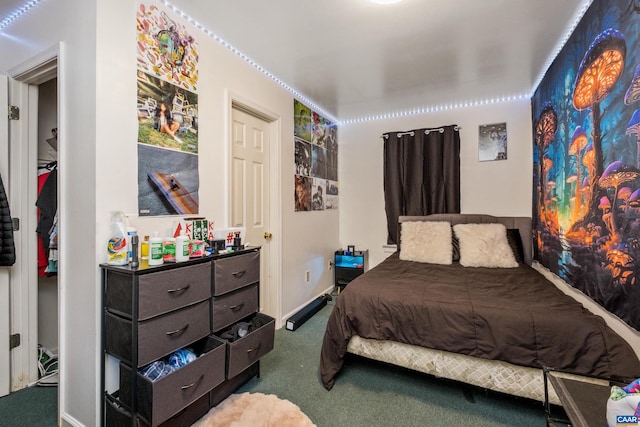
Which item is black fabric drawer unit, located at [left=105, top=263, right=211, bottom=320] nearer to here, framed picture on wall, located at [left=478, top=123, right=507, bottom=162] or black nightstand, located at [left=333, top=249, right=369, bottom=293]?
black nightstand, located at [left=333, top=249, right=369, bottom=293]

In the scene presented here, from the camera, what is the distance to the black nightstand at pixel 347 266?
11.9ft

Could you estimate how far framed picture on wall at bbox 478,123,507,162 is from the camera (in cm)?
316

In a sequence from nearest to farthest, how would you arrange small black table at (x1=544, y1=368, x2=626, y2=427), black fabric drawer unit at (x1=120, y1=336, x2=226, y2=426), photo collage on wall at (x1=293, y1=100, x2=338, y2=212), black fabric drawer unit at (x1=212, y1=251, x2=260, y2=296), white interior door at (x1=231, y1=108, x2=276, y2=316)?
small black table at (x1=544, y1=368, x2=626, y2=427)
black fabric drawer unit at (x1=120, y1=336, x2=226, y2=426)
black fabric drawer unit at (x1=212, y1=251, x2=260, y2=296)
white interior door at (x1=231, y1=108, x2=276, y2=316)
photo collage on wall at (x1=293, y1=100, x2=338, y2=212)

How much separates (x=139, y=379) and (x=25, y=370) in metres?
1.29

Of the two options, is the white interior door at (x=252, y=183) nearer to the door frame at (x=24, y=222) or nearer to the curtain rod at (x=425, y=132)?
the door frame at (x=24, y=222)

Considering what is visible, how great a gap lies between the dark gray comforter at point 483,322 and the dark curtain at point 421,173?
141 cm

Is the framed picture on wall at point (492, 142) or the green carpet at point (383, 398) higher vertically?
the framed picture on wall at point (492, 142)

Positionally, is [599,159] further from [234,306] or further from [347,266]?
[347,266]

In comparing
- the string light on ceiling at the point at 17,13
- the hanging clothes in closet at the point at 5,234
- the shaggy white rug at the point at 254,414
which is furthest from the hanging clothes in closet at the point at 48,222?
the shaggy white rug at the point at 254,414

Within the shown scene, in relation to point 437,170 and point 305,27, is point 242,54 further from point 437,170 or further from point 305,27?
point 437,170

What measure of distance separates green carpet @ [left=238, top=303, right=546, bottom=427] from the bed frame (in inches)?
7.0

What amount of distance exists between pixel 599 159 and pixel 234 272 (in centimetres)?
217

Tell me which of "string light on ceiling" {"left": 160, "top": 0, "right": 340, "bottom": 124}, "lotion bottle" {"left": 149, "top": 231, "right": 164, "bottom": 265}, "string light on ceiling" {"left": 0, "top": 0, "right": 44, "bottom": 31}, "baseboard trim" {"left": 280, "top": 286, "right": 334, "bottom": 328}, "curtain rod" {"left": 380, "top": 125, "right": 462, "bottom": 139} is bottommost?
"baseboard trim" {"left": 280, "top": 286, "right": 334, "bottom": 328}

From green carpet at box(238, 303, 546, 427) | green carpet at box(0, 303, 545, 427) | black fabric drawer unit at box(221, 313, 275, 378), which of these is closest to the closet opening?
green carpet at box(0, 303, 545, 427)
